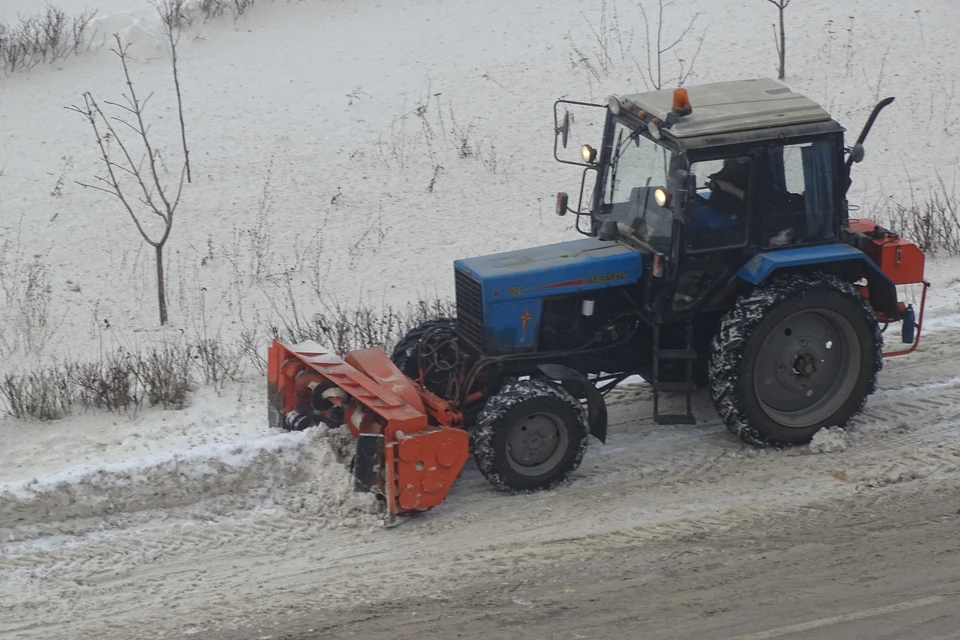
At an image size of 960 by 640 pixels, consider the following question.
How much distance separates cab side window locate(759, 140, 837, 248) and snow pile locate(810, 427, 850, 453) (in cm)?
132

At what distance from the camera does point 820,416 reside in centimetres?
784

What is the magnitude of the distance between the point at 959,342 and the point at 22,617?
736cm

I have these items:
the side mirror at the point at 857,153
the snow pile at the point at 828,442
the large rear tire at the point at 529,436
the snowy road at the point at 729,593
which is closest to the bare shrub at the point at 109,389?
the large rear tire at the point at 529,436

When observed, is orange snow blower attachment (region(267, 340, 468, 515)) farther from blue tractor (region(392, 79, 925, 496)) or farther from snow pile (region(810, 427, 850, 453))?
snow pile (region(810, 427, 850, 453))

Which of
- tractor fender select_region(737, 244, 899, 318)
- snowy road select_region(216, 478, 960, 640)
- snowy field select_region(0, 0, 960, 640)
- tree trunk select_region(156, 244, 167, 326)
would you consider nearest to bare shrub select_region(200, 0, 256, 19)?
snowy field select_region(0, 0, 960, 640)

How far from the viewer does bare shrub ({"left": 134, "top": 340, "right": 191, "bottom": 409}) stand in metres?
8.59

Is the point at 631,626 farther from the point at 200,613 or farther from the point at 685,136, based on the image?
the point at 685,136

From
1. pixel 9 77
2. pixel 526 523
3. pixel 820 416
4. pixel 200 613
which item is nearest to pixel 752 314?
pixel 820 416

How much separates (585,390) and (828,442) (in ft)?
5.69

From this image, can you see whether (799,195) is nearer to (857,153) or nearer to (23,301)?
(857,153)

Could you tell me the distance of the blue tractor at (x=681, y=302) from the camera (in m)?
7.27

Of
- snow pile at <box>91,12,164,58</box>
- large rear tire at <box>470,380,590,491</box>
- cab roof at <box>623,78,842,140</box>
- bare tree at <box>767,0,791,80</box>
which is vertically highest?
snow pile at <box>91,12,164,58</box>

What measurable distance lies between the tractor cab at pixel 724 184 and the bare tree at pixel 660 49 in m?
8.38

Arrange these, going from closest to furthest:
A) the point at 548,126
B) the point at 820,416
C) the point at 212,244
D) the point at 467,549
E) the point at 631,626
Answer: the point at 631,626, the point at 467,549, the point at 820,416, the point at 212,244, the point at 548,126
